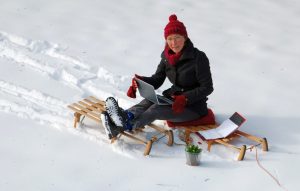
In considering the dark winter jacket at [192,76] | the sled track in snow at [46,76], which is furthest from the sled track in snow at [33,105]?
the dark winter jacket at [192,76]

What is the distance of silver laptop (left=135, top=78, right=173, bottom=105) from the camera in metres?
5.51

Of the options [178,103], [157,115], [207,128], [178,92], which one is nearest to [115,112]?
[157,115]

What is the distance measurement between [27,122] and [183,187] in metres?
2.01

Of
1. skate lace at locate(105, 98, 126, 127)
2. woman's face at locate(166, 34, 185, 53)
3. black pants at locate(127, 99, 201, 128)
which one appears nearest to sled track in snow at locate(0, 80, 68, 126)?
skate lace at locate(105, 98, 126, 127)

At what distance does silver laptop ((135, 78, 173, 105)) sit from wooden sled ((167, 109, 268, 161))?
279mm

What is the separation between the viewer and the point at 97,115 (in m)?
5.75

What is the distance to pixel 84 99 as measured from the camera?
6.18 meters

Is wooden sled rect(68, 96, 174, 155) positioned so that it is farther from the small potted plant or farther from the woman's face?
the woman's face

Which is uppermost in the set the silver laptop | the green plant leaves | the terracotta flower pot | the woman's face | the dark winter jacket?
the woman's face

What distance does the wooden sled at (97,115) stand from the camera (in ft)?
17.7

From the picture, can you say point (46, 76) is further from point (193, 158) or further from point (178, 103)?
point (193, 158)

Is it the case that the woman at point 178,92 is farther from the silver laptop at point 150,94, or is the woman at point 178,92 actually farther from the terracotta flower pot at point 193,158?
the terracotta flower pot at point 193,158

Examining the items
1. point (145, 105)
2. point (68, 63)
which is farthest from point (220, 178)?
point (68, 63)

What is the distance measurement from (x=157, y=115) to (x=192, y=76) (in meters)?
0.55
